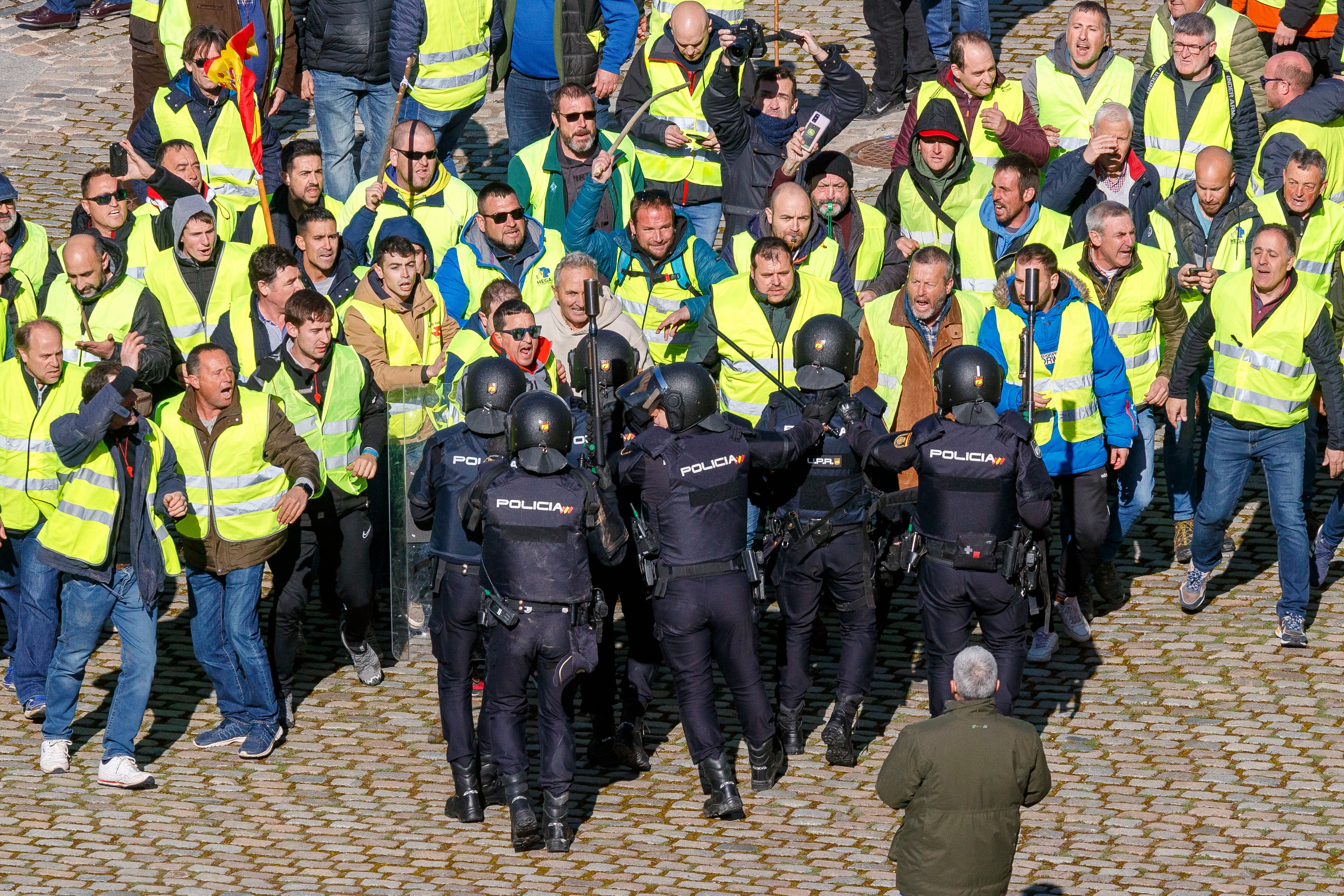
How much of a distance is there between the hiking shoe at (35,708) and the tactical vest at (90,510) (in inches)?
44.0

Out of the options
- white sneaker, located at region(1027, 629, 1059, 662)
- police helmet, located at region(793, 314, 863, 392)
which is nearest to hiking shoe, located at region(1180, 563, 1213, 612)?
white sneaker, located at region(1027, 629, 1059, 662)

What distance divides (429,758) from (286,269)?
119 inches

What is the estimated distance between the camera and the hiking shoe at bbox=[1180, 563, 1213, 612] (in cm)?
Result: 1278

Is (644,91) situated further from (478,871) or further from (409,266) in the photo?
(478,871)

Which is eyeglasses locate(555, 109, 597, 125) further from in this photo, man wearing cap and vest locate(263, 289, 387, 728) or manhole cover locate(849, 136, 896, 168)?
manhole cover locate(849, 136, 896, 168)

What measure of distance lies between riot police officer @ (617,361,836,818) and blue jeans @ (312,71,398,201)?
5929mm

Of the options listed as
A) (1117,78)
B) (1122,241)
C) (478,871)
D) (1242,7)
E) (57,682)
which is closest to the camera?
(478,871)

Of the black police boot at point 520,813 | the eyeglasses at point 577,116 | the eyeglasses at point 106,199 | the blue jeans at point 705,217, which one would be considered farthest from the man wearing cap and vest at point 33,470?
the blue jeans at point 705,217

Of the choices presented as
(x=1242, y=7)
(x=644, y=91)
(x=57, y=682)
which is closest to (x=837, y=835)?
(x=57, y=682)

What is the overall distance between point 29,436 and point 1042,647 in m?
5.73

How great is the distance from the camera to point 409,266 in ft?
41.5

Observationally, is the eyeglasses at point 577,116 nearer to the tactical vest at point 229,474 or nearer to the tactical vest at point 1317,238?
the tactical vest at point 229,474

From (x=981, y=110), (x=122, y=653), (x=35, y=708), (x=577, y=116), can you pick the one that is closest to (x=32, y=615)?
(x=35, y=708)

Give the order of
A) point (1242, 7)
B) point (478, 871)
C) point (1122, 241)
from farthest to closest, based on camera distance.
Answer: point (1242, 7)
point (1122, 241)
point (478, 871)
